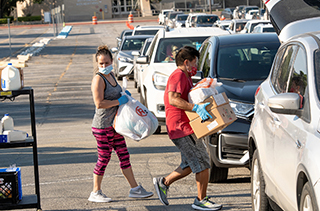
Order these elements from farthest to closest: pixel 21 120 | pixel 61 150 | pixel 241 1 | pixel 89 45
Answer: pixel 241 1 < pixel 89 45 < pixel 21 120 < pixel 61 150

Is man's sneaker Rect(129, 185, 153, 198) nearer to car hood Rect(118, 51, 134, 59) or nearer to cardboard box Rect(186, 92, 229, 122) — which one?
cardboard box Rect(186, 92, 229, 122)

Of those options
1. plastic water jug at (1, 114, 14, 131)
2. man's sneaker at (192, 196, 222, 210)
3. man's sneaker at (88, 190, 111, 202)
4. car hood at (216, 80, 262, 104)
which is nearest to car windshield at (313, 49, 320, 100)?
man's sneaker at (192, 196, 222, 210)

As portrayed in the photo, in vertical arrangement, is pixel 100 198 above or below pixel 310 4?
below

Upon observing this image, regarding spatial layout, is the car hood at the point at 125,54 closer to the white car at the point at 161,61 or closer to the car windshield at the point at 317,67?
the white car at the point at 161,61

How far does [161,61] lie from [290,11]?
174 inches

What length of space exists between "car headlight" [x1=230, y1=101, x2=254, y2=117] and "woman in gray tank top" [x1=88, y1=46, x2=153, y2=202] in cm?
A: 150

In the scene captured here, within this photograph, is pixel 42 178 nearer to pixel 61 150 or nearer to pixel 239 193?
pixel 61 150

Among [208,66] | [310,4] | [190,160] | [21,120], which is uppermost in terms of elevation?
[310,4]

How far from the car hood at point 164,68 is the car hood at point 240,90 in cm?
252

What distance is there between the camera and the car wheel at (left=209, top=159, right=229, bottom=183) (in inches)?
238

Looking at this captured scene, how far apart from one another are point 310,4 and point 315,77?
267 centimetres

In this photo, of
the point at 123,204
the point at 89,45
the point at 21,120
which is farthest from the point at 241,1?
the point at 123,204

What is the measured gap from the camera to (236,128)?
568 centimetres

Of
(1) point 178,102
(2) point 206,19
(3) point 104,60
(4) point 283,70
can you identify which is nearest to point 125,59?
(3) point 104,60
